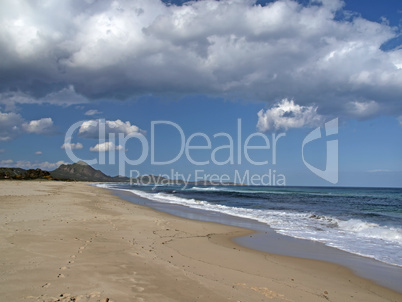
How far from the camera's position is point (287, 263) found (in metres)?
7.98

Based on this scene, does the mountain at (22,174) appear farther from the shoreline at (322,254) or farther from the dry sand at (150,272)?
the shoreline at (322,254)

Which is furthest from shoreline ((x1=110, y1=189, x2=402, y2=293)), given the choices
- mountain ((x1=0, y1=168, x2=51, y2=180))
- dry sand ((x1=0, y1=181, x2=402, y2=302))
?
mountain ((x1=0, y1=168, x2=51, y2=180))

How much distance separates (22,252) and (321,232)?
12260 millimetres

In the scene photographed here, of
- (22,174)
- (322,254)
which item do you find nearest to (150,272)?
(322,254)

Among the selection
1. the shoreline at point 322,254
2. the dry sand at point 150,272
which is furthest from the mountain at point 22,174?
the shoreline at point 322,254

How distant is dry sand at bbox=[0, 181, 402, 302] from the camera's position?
4.76 m

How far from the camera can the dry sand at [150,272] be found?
15.6 ft

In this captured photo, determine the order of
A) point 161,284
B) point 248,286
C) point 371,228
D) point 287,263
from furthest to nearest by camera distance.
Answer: point 371,228, point 287,263, point 248,286, point 161,284

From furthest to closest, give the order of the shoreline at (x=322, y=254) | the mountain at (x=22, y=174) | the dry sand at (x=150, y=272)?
the mountain at (x=22, y=174)
the shoreline at (x=322, y=254)
the dry sand at (x=150, y=272)

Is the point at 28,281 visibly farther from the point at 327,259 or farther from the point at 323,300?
the point at 327,259

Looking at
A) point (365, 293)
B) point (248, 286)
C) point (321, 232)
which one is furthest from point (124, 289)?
point (321, 232)

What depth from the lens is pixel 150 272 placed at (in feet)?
19.4

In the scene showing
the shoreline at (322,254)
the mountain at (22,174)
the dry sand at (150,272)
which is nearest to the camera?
the dry sand at (150,272)

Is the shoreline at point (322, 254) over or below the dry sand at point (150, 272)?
below
